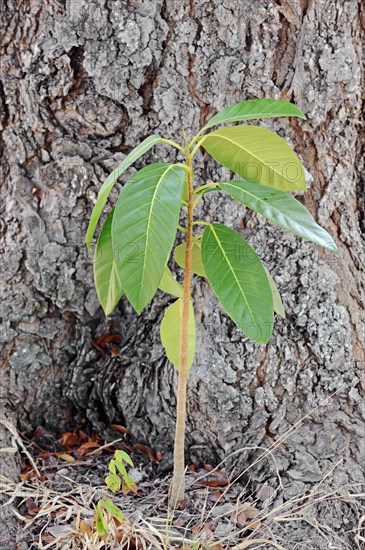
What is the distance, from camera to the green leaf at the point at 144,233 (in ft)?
3.80

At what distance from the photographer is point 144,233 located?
3.80ft

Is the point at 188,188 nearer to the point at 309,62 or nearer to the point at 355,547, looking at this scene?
the point at 309,62

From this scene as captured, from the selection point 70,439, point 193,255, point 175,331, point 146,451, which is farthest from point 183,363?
point 70,439

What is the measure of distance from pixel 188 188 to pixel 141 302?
10.6 inches

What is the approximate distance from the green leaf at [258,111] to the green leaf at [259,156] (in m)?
0.05

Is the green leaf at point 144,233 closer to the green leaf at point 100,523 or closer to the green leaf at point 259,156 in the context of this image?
the green leaf at point 259,156

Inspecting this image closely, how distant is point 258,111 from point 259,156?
0.10 meters

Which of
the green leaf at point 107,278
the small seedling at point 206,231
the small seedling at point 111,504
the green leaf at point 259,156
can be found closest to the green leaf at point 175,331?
the small seedling at point 206,231

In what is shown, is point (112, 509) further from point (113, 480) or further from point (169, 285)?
point (169, 285)

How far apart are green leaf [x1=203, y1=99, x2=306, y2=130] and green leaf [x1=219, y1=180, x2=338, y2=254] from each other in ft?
0.41

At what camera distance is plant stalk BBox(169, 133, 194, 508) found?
1.31 m

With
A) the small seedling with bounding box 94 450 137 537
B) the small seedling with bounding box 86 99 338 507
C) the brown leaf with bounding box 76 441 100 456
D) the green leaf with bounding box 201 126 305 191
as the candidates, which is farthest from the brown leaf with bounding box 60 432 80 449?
the green leaf with bounding box 201 126 305 191

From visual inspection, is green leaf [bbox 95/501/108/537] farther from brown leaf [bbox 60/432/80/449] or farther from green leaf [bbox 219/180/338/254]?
green leaf [bbox 219/180/338/254]

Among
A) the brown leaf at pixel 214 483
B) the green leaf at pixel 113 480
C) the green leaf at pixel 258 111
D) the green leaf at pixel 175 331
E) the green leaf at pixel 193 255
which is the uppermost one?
the green leaf at pixel 258 111
